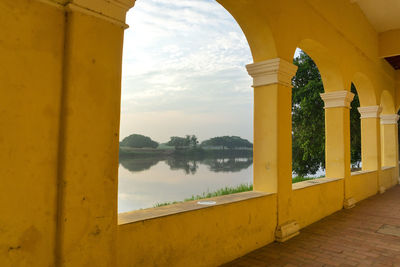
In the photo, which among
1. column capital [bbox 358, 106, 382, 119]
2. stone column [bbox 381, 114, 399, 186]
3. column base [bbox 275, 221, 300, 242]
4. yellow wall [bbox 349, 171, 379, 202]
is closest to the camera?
column base [bbox 275, 221, 300, 242]

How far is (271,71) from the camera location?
4262 millimetres

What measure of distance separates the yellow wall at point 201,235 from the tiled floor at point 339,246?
20 cm

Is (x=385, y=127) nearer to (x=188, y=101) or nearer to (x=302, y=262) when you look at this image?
(x=302, y=262)

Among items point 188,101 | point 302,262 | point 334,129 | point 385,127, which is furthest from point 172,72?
point 302,262

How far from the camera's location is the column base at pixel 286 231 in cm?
418

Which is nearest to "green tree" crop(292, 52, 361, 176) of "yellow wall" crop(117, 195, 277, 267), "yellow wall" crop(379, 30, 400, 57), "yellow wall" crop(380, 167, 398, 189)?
"yellow wall" crop(380, 167, 398, 189)

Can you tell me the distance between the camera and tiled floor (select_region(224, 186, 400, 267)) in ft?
11.5

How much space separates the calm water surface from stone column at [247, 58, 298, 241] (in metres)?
6.34

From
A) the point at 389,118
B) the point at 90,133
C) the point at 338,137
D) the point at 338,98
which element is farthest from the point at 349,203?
the point at 90,133

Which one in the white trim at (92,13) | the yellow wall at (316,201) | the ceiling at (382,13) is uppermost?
the ceiling at (382,13)

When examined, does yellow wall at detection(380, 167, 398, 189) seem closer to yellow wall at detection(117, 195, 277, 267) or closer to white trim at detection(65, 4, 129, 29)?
yellow wall at detection(117, 195, 277, 267)

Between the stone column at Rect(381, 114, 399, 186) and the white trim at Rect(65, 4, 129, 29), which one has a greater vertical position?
the white trim at Rect(65, 4, 129, 29)

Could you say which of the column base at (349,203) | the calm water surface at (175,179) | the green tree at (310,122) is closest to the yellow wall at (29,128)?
the column base at (349,203)

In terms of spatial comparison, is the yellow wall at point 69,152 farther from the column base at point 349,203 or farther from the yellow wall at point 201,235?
the column base at point 349,203
